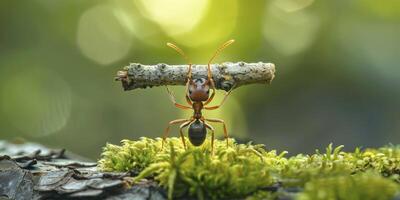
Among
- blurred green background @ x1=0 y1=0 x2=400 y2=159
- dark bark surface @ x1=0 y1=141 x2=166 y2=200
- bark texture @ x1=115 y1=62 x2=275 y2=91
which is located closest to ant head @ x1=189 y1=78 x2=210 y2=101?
bark texture @ x1=115 y1=62 x2=275 y2=91

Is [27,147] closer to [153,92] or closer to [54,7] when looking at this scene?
[54,7]

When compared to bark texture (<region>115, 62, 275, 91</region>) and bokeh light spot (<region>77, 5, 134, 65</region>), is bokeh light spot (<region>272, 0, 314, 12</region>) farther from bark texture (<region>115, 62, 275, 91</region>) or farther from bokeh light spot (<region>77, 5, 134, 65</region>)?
bark texture (<region>115, 62, 275, 91</region>)

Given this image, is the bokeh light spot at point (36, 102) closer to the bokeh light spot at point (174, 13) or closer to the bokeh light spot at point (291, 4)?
the bokeh light spot at point (174, 13)

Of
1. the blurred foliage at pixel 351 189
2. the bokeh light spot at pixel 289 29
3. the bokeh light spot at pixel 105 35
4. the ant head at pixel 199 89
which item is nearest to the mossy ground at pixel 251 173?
the blurred foliage at pixel 351 189

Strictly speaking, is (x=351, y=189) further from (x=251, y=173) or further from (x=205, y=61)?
(x=205, y=61)

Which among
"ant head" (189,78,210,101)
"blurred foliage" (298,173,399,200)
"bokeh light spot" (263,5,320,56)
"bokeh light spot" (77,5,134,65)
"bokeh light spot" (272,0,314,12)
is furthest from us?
"bokeh light spot" (77,5,134,65)

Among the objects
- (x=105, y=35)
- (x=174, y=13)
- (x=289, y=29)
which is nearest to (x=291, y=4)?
(x=289, y=29)

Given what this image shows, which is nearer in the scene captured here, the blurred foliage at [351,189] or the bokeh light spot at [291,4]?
the blurred foliage at [351,189]
